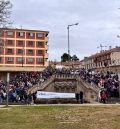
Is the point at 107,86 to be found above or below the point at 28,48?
below

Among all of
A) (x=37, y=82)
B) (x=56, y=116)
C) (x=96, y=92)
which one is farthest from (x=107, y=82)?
(x=56, y=116)

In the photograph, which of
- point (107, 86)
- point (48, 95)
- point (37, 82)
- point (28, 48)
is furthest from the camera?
point (28, 48)

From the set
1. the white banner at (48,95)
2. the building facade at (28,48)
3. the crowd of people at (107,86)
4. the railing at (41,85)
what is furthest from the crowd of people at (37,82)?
the building facade at (28,48)

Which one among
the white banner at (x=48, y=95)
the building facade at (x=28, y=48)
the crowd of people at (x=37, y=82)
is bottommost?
the white banner at (x=48, y=95)

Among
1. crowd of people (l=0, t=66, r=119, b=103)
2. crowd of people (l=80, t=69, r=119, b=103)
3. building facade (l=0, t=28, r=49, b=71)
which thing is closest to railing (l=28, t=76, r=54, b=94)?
crowd of people (l=0, t=66, r=119, b=103)

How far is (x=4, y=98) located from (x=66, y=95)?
8.01m

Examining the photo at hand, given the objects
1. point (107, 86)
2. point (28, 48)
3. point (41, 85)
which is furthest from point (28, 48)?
point (107, 86)

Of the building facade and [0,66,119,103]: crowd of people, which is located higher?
the building facade

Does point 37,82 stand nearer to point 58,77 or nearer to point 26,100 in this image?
point 58,77

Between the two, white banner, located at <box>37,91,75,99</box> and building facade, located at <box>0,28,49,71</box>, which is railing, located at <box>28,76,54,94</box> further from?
building facade, located at <box>0,28,49,71</box>

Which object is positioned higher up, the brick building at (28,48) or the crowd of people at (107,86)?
the brick building at (28,48)

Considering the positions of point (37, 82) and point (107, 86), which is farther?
point (37, 82)

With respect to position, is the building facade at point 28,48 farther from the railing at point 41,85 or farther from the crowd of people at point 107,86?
the crowd of people at point 107,86

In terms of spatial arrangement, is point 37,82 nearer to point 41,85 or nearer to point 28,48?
point 41,85
